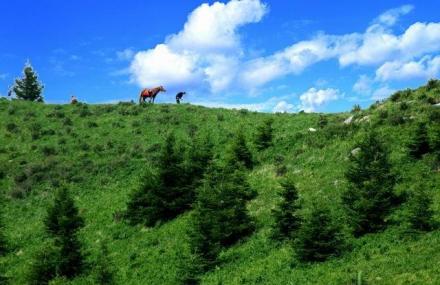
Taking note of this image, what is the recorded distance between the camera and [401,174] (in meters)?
27.5

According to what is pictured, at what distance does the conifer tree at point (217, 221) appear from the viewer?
2481 centimetres

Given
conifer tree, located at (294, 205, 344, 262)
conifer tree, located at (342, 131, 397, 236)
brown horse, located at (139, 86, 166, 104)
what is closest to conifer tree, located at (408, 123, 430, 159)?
conifer tree, located at (342, 131, 397, 236)

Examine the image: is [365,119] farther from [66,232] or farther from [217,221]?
[66,232]

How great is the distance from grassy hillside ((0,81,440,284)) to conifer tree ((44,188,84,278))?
1061 mm

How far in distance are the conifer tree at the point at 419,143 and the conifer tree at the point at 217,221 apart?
10.5 metres

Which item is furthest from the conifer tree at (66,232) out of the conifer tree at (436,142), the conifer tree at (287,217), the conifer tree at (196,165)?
the conifer tree at (436,142)

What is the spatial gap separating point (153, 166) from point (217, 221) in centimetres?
1799

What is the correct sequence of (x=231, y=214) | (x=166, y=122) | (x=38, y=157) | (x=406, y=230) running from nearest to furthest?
(x=406, y=230)
(x=231, y=214)
(x=38, y=157)
(x=166, y=122)

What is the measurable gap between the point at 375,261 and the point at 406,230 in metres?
2.70

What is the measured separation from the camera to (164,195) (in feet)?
108

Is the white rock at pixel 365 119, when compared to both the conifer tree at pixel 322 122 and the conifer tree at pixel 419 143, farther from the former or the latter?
the conifer tree at pixel 419 143

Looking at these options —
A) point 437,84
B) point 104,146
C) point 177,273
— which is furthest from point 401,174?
point 104,146

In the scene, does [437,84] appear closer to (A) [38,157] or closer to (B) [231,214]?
(B) [231,214]

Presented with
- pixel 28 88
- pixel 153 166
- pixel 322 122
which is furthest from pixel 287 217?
pixel 28 88
